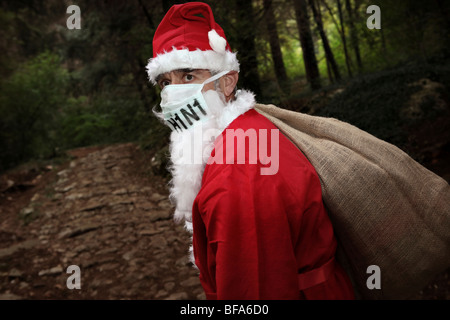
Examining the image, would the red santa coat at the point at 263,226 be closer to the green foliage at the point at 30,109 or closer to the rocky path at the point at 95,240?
the rocky path at the point at 95,240

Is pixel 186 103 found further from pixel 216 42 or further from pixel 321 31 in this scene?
pixel 321 31

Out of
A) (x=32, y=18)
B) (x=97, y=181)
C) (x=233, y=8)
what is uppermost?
(x=32, y=18)

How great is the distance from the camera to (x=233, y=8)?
5.45 m

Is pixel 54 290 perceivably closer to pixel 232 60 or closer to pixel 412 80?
pixel 232 60

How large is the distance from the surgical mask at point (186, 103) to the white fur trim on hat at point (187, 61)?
0.08 metres

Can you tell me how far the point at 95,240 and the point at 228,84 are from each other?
14.8ft

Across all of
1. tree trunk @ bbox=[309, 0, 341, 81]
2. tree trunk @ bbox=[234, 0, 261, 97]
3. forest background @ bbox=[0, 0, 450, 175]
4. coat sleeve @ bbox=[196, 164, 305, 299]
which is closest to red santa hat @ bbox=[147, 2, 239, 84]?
coat sleeve @ bbox=[196, 164, 305, 299]

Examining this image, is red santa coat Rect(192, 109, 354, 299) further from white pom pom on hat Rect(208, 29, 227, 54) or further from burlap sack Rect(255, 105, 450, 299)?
white pom pom on hat Rect(208, 29, 227, 54)

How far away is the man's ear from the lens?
5.69ft

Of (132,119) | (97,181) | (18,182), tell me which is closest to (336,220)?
(97,181)

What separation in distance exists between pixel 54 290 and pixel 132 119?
11.2 metres

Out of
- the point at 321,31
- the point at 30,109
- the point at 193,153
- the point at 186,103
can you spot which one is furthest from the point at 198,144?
the point at 30,109

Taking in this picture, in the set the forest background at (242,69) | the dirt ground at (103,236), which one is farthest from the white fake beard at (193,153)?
the forest background at (242,69)

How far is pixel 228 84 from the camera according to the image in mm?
1762
